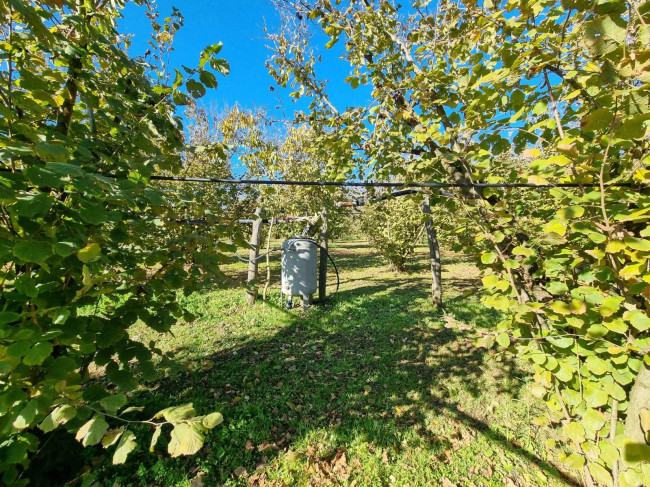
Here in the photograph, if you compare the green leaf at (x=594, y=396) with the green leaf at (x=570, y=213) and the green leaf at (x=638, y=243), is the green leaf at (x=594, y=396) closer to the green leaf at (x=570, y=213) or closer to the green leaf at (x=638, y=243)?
the green leaf at (x=638, y=243)

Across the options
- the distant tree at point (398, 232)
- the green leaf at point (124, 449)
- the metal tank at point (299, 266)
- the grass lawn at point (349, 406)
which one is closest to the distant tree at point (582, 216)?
the grass lawn at point (349, 406)

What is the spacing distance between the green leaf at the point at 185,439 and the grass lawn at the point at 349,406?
1360 mm

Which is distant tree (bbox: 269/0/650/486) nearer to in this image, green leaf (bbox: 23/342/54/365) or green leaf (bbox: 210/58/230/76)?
green leaf (bbox: 210/58/230/76)

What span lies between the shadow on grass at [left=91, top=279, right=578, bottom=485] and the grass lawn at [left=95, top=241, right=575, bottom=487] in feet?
0.05

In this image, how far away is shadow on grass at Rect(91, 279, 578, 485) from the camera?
2.80 meters

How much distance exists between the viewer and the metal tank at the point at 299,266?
6551 mm

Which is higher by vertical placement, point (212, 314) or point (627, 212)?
point (627, 212)

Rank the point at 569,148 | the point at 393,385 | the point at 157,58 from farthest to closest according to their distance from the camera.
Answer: the point at 393,385
the point at 157,58
the point at 569,148

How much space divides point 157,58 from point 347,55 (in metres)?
2.50

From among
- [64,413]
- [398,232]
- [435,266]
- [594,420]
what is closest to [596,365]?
[594,420]

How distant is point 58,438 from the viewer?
2.44 m

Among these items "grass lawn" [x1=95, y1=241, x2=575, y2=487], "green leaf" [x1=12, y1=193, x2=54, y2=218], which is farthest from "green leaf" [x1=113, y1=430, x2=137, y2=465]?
"grass lawn" [x1=95, y1=241, x2=575, y2=487]

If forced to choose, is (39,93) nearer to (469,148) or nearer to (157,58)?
(157,58)

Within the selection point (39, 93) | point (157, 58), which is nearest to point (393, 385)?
point (39, 93)
